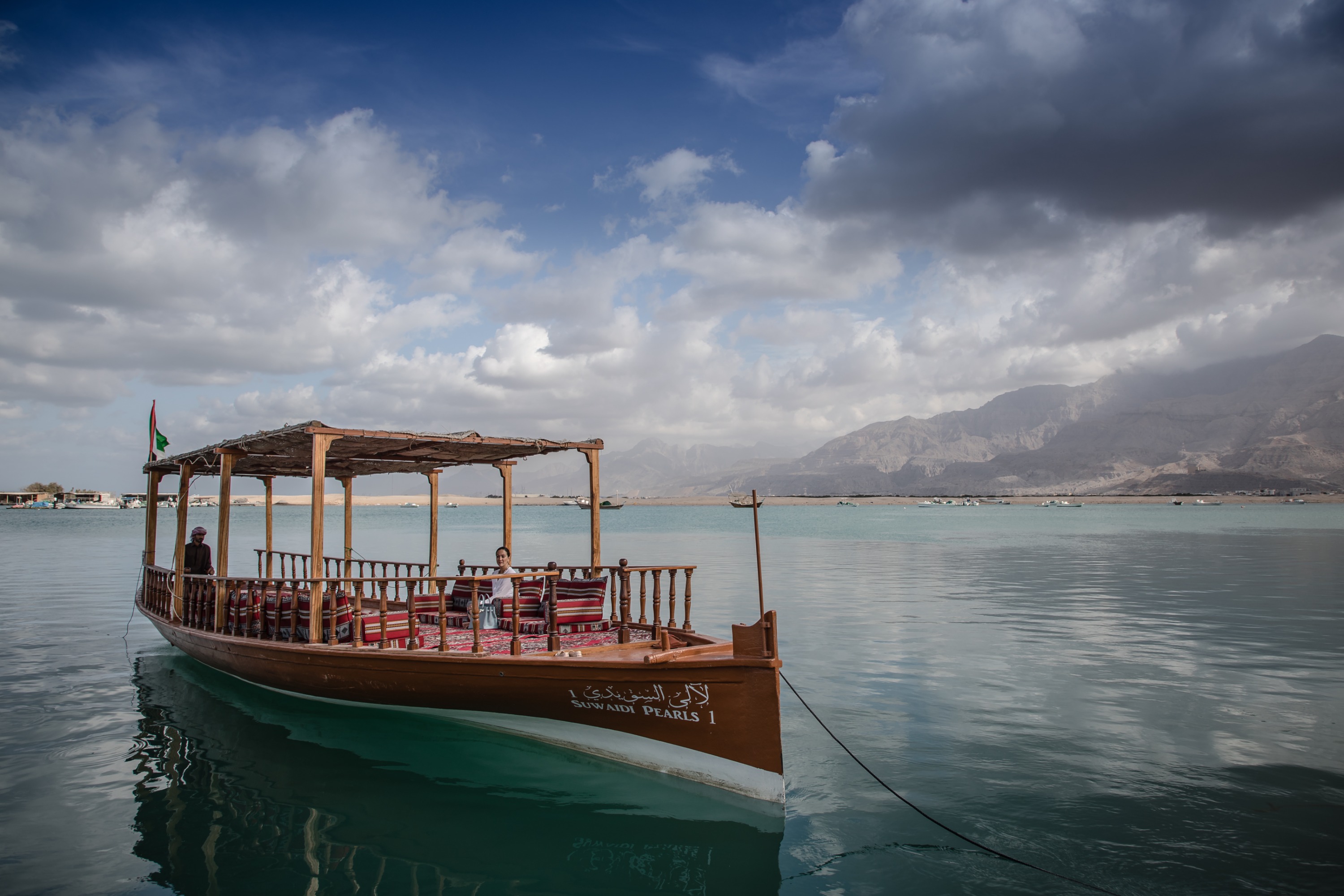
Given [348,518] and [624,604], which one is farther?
[348,518]

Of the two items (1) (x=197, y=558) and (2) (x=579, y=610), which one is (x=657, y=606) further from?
(1) (x=197, y=558)

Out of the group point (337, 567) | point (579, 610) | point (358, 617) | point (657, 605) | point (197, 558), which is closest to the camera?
point (358, 617)

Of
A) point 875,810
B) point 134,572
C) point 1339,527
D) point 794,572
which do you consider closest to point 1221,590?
point 794,572

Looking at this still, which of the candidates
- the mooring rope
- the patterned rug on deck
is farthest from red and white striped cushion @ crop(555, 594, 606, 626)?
the mooring rope

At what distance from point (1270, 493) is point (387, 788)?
181918 mm

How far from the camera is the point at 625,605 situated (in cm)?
908

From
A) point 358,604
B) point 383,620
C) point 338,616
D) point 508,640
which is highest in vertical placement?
point 358,604

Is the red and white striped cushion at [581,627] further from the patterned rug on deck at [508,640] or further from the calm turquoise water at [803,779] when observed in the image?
the calm turquoise water at [803,779]

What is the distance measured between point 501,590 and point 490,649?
1871 mm

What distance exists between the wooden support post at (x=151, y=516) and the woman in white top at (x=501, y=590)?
7.30 m

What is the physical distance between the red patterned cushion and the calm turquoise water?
1.55 metres

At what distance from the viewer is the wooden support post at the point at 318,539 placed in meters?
8.58

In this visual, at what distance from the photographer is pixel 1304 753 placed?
7.72 meters

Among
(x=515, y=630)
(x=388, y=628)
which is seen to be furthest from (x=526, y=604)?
(x=515, y=630)
